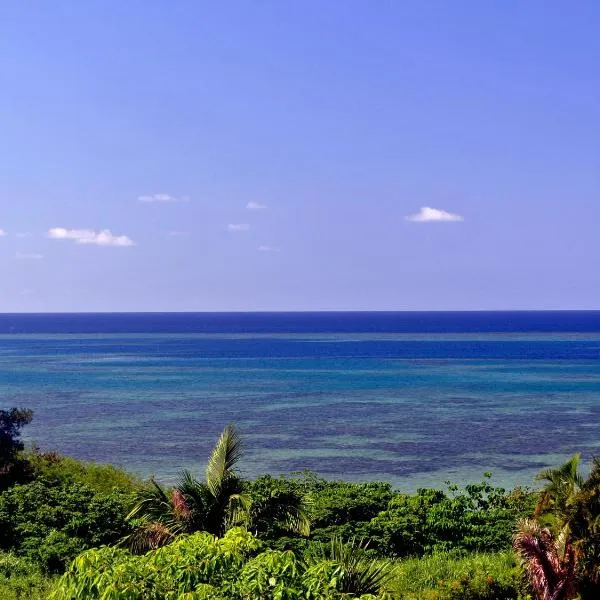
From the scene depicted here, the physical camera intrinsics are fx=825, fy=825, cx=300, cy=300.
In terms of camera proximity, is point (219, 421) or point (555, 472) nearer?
point (555, 472)

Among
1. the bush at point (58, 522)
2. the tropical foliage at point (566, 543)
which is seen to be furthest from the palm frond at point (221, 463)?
the tropical foliage at point (566, 543)

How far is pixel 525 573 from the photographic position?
1516 cm

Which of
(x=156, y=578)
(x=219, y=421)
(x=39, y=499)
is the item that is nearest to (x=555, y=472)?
(x=156, y=578)

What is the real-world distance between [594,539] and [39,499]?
15.1 meters

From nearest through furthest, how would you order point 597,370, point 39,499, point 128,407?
point 39,499, point 128,407, point 597,370

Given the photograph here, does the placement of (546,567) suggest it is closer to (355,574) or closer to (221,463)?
(355,574)

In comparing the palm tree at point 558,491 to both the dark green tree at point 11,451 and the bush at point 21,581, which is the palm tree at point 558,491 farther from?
the dark green tree at point 11,451

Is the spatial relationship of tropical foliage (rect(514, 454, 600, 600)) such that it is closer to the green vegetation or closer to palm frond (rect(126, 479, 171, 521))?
the green vegetation

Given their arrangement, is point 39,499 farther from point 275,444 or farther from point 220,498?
point 275,444

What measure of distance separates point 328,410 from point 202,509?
48.2 meters

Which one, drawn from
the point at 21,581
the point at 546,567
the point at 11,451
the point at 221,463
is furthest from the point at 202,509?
the point at 11,451

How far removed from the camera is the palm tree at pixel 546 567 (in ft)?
43.5

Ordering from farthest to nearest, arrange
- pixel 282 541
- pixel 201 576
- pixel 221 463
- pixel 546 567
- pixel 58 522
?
pixel 58 522 → pixel 282 541 → pixel 221 463 → pixel 546 567 → pixel 201 576

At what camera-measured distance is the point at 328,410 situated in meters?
63.9
